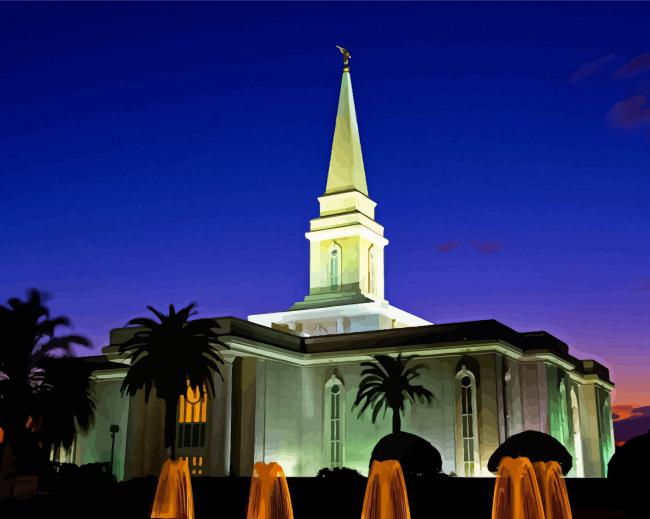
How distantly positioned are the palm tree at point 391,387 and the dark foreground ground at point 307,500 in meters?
9.37

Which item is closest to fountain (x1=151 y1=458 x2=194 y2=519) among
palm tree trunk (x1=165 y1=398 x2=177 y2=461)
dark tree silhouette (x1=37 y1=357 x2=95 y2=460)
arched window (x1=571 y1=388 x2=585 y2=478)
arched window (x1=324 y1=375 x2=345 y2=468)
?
palm tree trunk (x1=165 y1=398 x2=177 y2=461)

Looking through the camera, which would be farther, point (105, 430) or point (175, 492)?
point (105, 430)

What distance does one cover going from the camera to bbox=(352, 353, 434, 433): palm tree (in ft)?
131

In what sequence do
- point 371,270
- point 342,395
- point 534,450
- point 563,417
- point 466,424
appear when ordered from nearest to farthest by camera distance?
point 534,450 < point 466,424 < point 342,395 < point 563,417 < point 371,270

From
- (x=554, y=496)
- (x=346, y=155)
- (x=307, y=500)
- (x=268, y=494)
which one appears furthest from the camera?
(x=346, y=155)

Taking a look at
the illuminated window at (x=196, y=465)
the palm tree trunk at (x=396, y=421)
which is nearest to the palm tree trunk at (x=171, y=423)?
the illuminated window at (x=196, y=465)

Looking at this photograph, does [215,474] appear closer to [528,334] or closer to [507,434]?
[507,434]

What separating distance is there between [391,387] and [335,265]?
14.4m

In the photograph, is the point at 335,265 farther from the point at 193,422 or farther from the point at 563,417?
the point at 563,417

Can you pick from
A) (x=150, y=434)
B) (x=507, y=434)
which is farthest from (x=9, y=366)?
(x=507, y=434)

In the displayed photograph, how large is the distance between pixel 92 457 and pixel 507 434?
23487mm

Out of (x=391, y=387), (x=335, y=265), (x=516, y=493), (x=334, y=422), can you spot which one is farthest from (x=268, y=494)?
(x=335, y=265)

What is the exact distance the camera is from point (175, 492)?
24062 millimetres

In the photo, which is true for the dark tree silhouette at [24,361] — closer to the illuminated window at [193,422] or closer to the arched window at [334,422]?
the illuminated window at [193,422]
